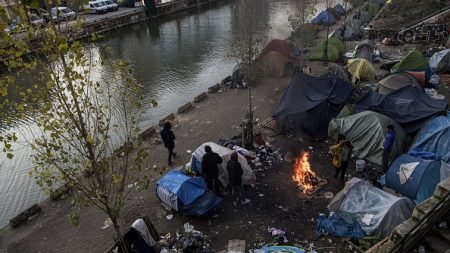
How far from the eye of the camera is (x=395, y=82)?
50.8 feet

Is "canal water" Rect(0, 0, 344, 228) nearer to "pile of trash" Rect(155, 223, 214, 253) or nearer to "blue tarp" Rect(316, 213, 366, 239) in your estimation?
"pile of trash" Rect(155, 223, 214, 253)

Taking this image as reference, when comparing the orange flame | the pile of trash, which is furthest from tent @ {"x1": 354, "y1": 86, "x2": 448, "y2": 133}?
the pile of trash

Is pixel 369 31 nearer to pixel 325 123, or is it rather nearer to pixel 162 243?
pixel 325 123

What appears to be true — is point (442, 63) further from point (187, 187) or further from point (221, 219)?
point (187, 187)

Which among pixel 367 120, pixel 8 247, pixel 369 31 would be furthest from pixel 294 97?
pixel 369 31

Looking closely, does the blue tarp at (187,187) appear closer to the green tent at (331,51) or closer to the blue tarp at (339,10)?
the green tent at (331,51)

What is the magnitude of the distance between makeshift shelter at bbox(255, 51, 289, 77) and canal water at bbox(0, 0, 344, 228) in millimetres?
2204

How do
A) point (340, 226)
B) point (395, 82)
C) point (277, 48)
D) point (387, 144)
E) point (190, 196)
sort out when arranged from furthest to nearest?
point (277, 48) → point (395, 82) → point (387, 144) → point (190, 196) → point (340, 226)

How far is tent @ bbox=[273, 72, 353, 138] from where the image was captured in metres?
13.5

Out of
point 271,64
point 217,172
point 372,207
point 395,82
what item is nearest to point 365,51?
point 271,64

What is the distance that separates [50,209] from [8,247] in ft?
5.19

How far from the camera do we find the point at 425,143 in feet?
37.2

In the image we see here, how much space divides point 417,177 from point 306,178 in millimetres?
3083

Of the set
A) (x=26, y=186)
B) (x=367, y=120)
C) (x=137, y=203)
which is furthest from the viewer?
(x=26, y=186)
